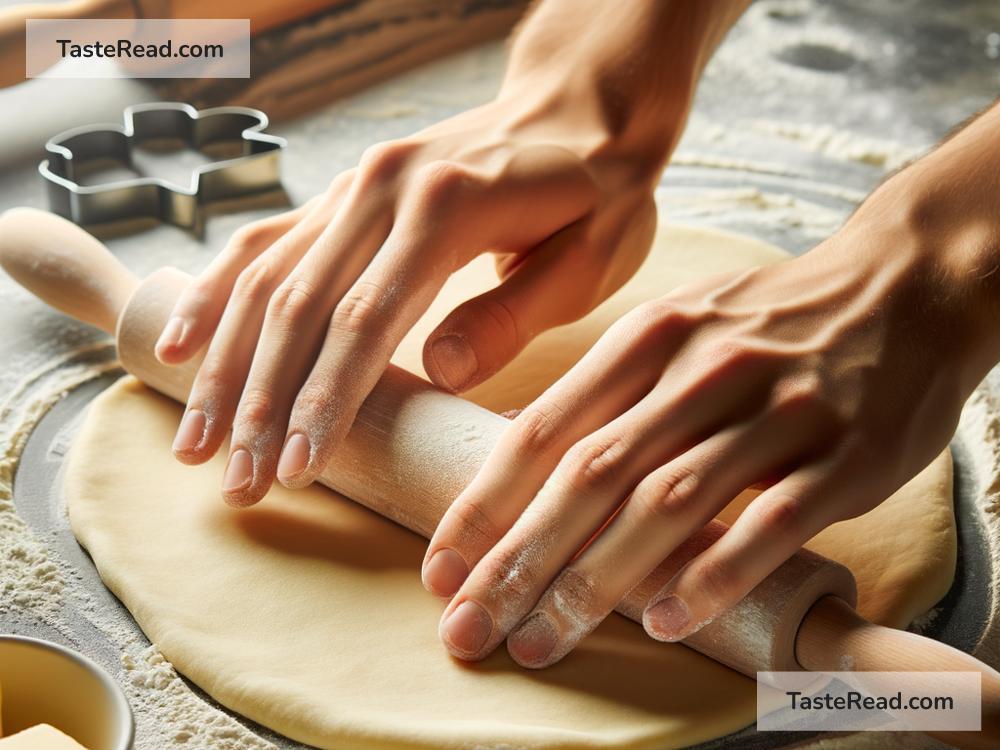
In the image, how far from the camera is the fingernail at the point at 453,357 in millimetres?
1374

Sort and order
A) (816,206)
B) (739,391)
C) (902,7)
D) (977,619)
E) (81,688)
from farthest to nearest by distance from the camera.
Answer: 1. (902,7)
2. (816,206)
3. (977,619)
4. (739,391)
5. (81,688)

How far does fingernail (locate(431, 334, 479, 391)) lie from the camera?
137cm

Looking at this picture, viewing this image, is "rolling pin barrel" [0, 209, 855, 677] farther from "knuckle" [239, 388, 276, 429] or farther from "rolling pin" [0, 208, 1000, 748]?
"knuckle" [239, 388, 276, 429]

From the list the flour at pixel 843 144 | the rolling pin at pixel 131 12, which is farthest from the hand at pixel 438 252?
the rolling pin at pixel 131 12

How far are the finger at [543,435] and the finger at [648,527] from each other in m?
0.09

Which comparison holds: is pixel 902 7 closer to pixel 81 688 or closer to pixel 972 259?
pixel 972 259

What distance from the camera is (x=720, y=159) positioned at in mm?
2365

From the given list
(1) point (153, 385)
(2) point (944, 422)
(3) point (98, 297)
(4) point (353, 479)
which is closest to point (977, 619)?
(2) point (944, 422)

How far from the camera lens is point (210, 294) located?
56.9 inches

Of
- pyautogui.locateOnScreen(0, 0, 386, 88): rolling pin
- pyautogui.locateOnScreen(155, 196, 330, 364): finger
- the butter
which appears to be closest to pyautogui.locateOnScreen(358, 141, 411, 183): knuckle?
pyautogui.locateOnScreen(155, 196, 330, 364): finger

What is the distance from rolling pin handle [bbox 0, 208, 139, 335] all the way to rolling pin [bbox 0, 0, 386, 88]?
57 cm

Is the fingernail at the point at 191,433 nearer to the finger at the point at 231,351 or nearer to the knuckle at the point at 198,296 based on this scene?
the finger at the point at 231,351

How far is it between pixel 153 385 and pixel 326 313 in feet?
1.22

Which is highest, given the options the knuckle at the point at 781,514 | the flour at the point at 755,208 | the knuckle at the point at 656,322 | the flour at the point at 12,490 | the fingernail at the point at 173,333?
the knuckle at the point at 656,322
